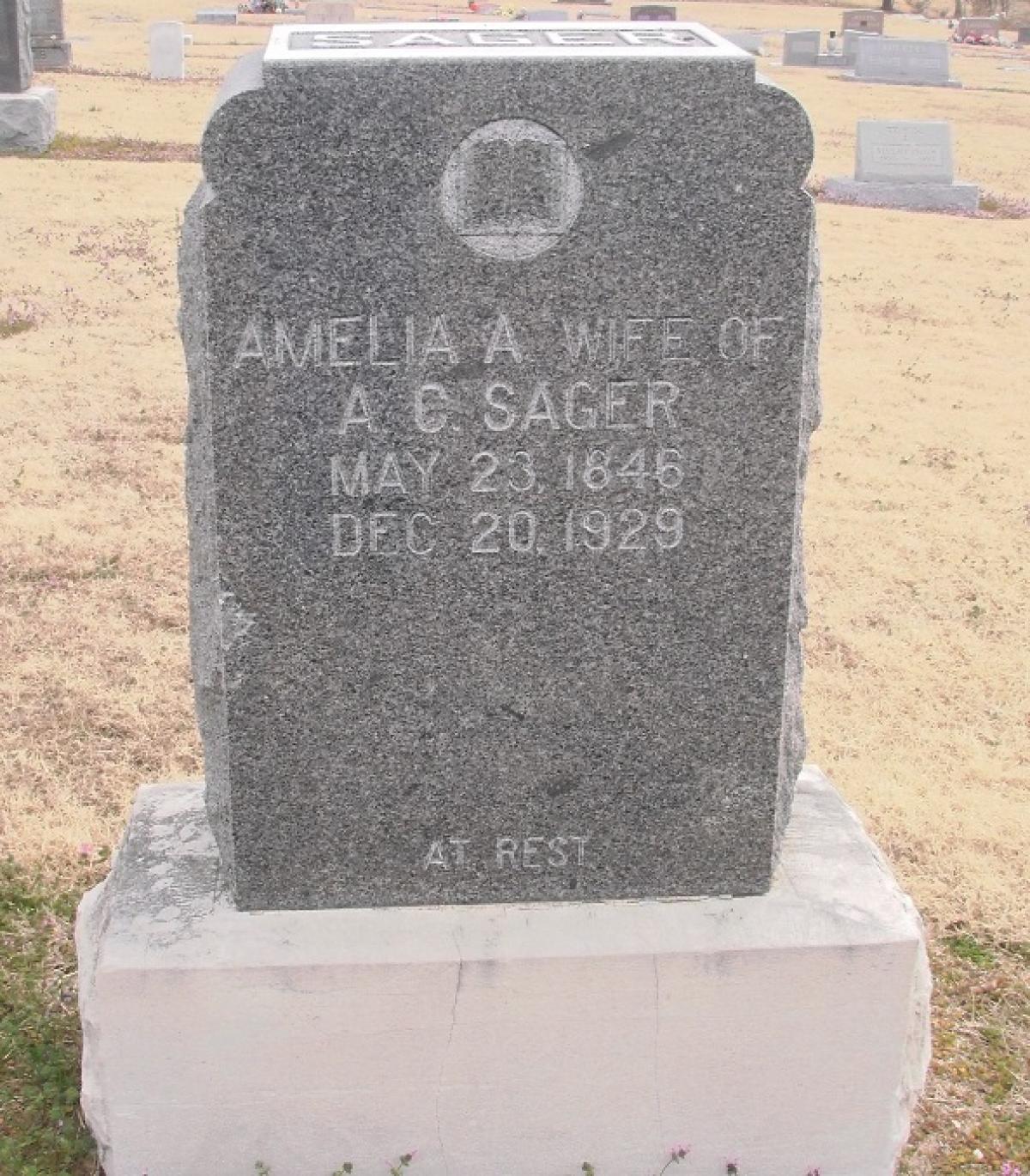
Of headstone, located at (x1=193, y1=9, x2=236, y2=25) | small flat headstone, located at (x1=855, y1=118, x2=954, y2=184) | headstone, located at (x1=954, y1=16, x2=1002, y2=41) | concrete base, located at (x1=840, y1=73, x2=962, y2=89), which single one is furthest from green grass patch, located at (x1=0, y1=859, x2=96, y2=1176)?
headstone, located at (x1=954, y1=16, x2=1002, y2=41)

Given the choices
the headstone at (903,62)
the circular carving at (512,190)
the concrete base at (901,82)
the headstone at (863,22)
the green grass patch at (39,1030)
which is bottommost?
the green grass patch at (39,1030)

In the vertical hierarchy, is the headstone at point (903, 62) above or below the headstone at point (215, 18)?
below

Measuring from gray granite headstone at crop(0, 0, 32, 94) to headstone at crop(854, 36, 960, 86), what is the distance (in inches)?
744

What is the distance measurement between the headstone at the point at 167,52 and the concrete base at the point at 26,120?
762 centimetres

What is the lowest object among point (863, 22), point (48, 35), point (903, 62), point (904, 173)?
point (904, 173)

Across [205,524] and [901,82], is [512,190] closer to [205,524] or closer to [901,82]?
[205,524]

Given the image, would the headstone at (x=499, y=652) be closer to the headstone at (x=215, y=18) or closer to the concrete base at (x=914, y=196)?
the concrete base at (x=914, y=196)

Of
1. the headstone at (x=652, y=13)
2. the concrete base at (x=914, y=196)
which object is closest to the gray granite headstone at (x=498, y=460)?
the concrete base at (x=914, y=196)

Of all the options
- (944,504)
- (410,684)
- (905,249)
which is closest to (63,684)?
(410,684)

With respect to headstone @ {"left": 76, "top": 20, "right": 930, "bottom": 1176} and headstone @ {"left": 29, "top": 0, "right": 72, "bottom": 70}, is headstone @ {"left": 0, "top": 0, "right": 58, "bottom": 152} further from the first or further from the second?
headstone @ {"left": 76, "top": 20, "right": 930, "bottom": 1176}

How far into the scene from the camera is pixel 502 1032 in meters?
3.03

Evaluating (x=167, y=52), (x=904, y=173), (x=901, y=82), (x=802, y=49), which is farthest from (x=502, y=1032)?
(x=802, y=49)

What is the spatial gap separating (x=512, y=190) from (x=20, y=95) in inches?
569

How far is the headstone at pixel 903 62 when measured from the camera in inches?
1172
